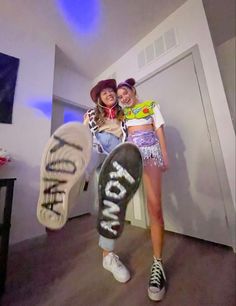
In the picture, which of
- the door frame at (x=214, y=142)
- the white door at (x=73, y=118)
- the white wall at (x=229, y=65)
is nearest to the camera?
the door frame at (x=214, y=142)

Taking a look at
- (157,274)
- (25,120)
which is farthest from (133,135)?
(25,120)

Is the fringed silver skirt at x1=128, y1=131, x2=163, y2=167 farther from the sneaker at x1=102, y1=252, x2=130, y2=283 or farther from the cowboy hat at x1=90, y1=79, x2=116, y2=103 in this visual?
the sneaker at x1=102, y1=252, x2=130, y2=283

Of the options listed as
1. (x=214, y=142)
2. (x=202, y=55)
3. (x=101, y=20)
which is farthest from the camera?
(x=101, y=20)

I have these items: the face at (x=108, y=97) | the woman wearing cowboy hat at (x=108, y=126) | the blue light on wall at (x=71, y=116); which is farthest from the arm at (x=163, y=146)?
the blue light on wall at (x=71, y=116)

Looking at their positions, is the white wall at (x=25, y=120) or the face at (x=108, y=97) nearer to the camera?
the face at (x=108, y=97)

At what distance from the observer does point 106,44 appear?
5.62ft

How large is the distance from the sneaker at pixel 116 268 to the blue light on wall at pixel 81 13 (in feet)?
6.16

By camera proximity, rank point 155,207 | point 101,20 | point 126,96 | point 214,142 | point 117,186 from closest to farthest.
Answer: point 117,186 < point 155,207 < point 126,96 < point 214,142 < point 101,20

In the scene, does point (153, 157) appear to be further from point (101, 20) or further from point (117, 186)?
point (101, 20)

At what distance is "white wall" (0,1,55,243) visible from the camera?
3.98ft

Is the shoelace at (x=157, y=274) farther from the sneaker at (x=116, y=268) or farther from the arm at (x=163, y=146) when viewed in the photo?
the arm at (x=163, y=146)

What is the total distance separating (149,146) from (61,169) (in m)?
0.41

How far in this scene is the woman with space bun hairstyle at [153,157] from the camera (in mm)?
726

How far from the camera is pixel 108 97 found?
2.70 ft
